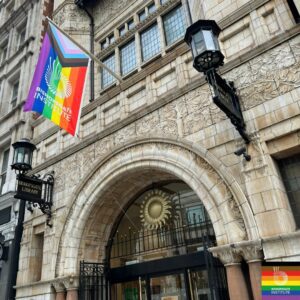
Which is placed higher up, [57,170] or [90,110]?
[90,110]

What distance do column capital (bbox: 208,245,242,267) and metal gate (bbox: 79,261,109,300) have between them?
3395 millimetres

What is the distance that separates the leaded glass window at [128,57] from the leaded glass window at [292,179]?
246 inches

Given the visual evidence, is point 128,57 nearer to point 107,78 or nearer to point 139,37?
point 139,37

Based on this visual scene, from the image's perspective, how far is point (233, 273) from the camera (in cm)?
494

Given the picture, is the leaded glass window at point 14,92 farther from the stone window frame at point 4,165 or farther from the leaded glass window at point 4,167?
the leaded glass window at point 4,167

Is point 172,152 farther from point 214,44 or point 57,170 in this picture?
point 57,170

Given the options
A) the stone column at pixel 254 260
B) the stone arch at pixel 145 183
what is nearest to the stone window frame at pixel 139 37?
the stone arch at pixel 145 183

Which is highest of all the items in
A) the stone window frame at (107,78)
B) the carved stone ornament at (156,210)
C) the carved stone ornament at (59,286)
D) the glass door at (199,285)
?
the stone window frame at (107,78)

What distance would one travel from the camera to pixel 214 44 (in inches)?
188

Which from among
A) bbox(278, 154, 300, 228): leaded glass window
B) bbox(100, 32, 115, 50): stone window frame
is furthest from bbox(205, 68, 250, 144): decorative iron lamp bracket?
bbox(100, 32, 115, 50): stone window frame

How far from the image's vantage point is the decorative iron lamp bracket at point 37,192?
827 cm

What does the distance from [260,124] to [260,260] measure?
88.9 inches

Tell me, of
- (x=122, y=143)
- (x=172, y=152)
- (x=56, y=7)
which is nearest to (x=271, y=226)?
(x=172, y=152)

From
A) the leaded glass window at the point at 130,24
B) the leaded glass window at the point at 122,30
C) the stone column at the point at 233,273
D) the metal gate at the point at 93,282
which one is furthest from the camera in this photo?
the leaded glass window at the point at 122,30
